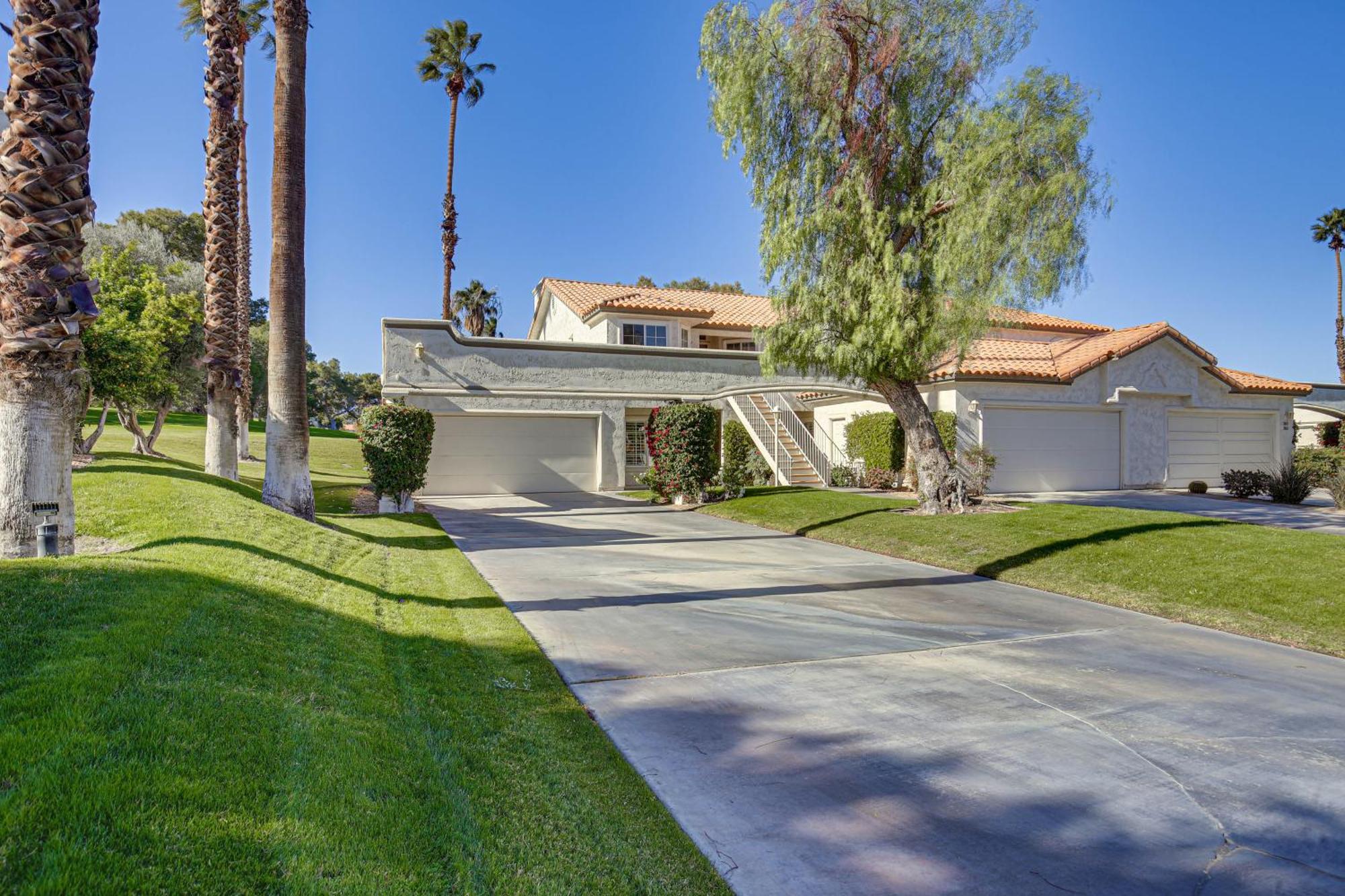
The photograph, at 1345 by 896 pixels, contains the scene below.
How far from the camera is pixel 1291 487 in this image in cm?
1764

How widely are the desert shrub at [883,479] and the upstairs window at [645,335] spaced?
8.20 m

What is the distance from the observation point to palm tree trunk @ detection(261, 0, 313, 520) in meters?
11.8

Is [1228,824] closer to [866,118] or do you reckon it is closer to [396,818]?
[396,818]

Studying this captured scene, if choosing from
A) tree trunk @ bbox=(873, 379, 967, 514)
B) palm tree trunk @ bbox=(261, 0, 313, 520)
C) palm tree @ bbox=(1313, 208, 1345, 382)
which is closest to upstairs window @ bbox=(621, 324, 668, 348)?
tree trunk @ bbox=(873, 379, 967, 514)

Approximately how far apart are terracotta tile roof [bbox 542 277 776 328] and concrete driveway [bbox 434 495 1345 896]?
55.9 feet

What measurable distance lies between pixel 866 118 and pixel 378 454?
1185 centimetres

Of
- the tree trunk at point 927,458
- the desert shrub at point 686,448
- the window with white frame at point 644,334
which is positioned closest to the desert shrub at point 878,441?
the desert shrub at point 686,448

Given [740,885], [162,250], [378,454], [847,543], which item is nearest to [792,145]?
[847,543]

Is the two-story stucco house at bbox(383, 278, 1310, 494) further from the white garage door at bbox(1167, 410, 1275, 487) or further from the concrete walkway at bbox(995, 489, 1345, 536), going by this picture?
the concrete walkway at bbox(995, 489, 1345, 536)

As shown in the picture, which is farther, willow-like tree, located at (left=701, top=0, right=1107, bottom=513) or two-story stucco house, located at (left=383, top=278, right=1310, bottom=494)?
two-story stucco house, located at (left=383, top=278, right=1310, bottom=494)

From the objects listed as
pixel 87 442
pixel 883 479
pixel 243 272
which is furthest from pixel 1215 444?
pixel 243 272

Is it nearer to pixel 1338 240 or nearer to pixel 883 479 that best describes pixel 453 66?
pixel 883 479

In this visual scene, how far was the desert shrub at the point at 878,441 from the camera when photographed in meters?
21.2

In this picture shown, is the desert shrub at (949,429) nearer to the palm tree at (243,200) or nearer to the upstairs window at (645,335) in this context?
the upstairs window at (645,335)
